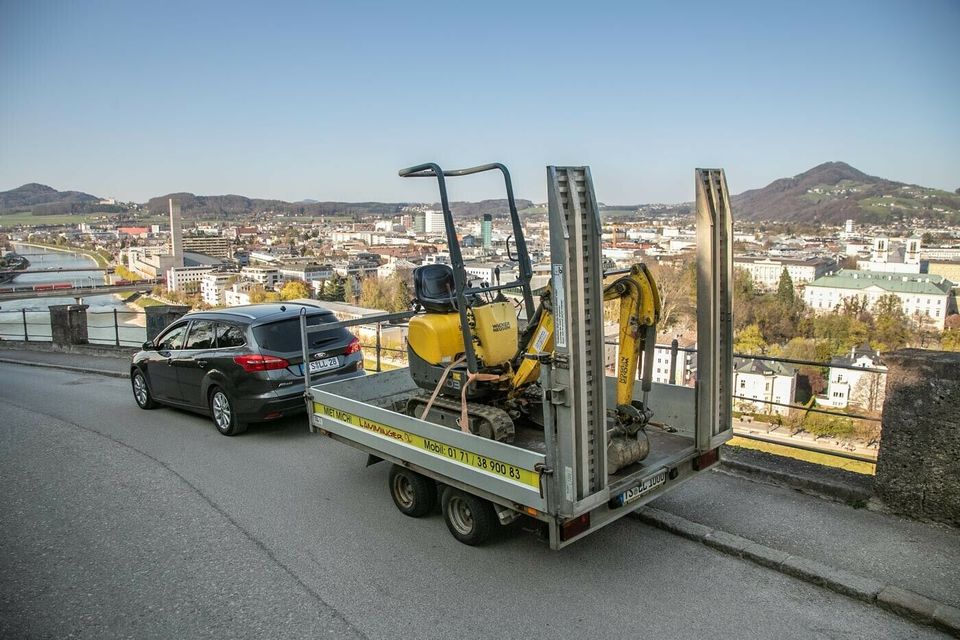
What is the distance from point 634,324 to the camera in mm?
4754

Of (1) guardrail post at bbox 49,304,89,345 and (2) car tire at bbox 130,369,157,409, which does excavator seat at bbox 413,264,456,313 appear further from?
(1) guardrail post at bbox 49,304,89,345

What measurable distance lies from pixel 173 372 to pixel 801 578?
325 inches

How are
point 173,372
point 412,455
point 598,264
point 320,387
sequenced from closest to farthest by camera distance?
point 598,264
point 412,455
point 320,387
point 173,372

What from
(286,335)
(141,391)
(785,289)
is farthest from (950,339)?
(141,391)

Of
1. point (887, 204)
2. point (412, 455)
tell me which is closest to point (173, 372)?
point (412, 455)

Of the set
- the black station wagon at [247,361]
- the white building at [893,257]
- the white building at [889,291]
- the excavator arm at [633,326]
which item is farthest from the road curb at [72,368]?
the white building at [893,257]

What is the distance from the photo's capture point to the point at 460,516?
510 centimetres

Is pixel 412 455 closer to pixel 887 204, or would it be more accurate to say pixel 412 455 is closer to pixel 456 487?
pixel 456 487

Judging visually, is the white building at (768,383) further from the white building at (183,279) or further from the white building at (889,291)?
the white building at (183,279)

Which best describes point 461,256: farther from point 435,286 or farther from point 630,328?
point 630,328

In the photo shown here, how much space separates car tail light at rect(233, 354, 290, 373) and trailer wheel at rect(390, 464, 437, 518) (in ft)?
9.60

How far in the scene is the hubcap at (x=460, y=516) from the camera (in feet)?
16.5

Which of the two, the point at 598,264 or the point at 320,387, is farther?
the point at 320,387

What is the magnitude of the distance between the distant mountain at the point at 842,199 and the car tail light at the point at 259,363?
5224 centimetres
